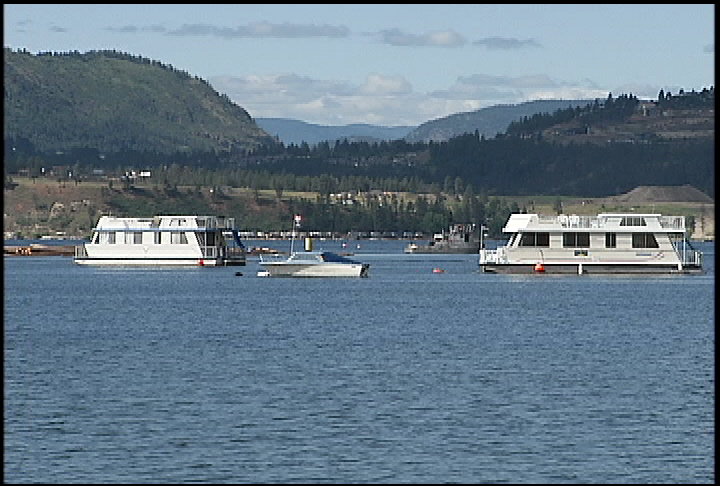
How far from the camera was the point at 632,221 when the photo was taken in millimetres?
179875

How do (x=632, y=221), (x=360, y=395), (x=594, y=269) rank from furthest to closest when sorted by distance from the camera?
1. (x=594, y=269)
2. (x=632, y=221)
3. (x=360, y=395)

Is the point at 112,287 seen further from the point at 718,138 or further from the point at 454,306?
the point at 718,138

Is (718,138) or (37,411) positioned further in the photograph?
(37,411)

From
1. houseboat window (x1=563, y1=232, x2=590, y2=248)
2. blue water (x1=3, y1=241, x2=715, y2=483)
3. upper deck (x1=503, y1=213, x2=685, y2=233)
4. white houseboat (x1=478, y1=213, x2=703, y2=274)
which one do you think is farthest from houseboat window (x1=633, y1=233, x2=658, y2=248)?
blue water (x1=3, y1=241, x2=715, y2=483)

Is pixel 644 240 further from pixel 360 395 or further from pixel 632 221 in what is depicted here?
pixel 360 395

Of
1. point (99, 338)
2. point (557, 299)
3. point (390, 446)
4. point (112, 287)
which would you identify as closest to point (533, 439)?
point (390, 446)

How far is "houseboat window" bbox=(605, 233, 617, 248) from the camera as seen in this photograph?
17938 centimetres

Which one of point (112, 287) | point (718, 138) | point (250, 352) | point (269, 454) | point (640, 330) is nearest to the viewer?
point (718, 138)

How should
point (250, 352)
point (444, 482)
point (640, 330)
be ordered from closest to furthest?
point (444, 482), point (250, 352), point (640, 330)

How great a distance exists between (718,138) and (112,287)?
14490 centimetres

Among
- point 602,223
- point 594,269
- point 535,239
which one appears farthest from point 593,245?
point 535,239

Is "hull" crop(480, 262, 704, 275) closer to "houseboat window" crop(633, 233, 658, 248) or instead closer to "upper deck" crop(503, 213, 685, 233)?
"houseboat window" crop(633, 233, 658, 248)

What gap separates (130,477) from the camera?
4700 cm

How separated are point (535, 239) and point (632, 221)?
1047 cm
